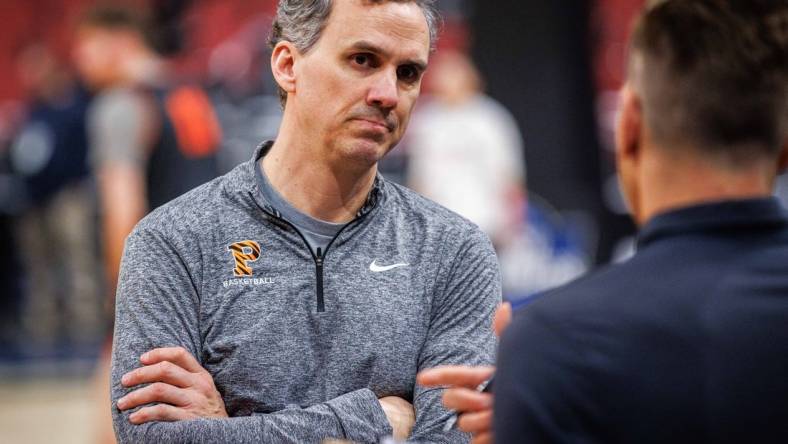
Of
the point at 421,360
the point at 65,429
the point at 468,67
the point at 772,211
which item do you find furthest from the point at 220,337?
the point at 468,67

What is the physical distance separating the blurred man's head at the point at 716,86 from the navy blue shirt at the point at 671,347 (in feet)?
0.26

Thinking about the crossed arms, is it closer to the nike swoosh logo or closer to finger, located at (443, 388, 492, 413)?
the nike swoosh logo

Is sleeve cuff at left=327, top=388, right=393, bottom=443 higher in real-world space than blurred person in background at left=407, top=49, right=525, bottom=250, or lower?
lower

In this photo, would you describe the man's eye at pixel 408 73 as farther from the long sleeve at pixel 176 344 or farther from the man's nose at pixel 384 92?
the long sleeve at pixel 176 344

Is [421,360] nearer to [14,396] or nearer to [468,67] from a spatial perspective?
[14,396]

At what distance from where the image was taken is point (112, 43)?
206 inches

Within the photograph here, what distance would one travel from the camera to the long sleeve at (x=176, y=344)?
2244mm

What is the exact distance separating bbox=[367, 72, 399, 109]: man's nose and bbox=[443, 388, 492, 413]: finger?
0.75 meters

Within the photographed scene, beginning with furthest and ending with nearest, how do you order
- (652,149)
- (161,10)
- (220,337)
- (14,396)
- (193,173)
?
(161,10)
(14,396)
(193,173)
(220,337)
(652,149)

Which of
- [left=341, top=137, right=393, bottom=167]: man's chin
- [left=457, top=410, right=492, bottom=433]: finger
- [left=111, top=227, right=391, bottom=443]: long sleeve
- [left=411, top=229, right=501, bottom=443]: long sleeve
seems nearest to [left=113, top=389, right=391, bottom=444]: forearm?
[left=111, top=227, right=391, bottom=443]: long sleeve

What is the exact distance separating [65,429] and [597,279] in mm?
5685

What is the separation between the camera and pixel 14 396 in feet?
25.1

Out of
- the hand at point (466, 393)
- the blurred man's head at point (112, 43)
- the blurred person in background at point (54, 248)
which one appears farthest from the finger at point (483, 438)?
the blurred person in background at point (54, 248)

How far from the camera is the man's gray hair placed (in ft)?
8.38
